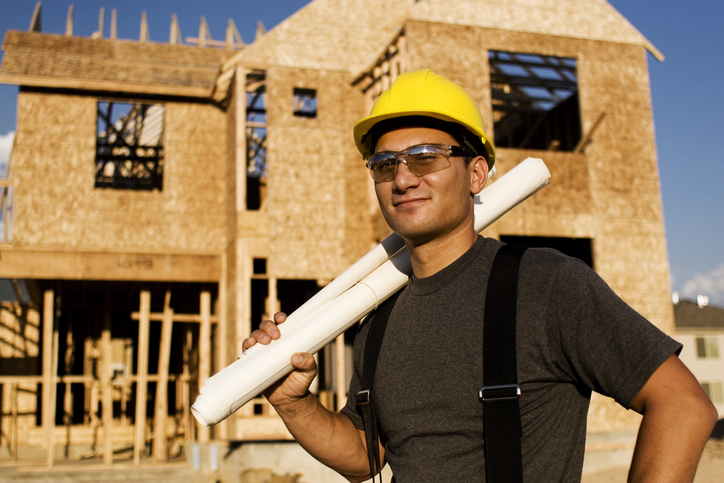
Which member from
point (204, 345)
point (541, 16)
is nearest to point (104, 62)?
point (204, 345)

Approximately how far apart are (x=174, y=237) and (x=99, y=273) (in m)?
1.71

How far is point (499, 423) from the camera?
5.52 ft

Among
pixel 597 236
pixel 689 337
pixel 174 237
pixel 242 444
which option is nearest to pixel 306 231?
pixel 174 237

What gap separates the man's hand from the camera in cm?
211

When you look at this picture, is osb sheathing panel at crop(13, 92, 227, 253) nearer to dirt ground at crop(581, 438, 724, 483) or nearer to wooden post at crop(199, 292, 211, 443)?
wooden post at crop(199, 292, 211, 443)

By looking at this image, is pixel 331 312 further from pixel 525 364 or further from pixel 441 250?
pixel 525 364

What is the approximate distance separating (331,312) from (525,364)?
68cm

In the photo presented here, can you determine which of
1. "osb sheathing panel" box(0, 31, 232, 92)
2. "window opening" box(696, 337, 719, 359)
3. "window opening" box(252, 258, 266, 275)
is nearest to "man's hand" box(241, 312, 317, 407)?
"window opening" box(252, 258, 266, 275)

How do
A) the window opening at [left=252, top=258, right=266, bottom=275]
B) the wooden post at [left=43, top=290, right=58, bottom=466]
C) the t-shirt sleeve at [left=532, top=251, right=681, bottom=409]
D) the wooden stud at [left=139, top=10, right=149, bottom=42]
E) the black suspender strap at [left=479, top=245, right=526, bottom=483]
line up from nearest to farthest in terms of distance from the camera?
the t-shirt sleeve at [left=532, top=251, right=681, bottom=409], the black suspender strap at [left=479, top=245, right=526, bottom=483], the wooden post at [left=43, top=290, right=58, bottom=466], the window opening at [left=252, top=258, right=266, bottom=275], the wooden stud at [left=139, top=10, right=149, bottom=42]

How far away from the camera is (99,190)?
47.3 feet

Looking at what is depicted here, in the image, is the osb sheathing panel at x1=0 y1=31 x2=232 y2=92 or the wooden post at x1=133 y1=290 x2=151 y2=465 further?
the osb sheathing panel at x1=0 y1=31 x2=232 y2=92

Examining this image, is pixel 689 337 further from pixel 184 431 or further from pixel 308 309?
pixel 308 309

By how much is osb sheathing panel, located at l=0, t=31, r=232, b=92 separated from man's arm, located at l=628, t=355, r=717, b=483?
47.9ft

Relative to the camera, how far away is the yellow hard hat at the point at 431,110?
2.05m
